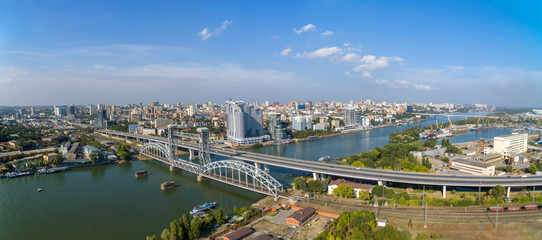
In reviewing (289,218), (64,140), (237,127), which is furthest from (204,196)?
(64,140)

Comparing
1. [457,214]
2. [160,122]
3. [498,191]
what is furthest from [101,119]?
[498,191]

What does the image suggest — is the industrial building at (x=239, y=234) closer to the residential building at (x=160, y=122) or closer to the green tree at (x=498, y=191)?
the green tree at (x=498, y=191)

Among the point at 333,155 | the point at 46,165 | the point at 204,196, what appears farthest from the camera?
the point at 333,155

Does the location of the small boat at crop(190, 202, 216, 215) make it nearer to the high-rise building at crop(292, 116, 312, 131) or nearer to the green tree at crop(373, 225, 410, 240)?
the green tree at crop(373, 225, 410, 240)

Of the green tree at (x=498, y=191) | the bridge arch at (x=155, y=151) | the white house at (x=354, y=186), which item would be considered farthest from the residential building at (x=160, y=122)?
the green tree at (x=498, y=191)

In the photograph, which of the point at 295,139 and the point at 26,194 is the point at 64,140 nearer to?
the point at 26,194

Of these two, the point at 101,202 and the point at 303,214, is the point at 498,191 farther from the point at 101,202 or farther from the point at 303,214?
the point at 101,202
